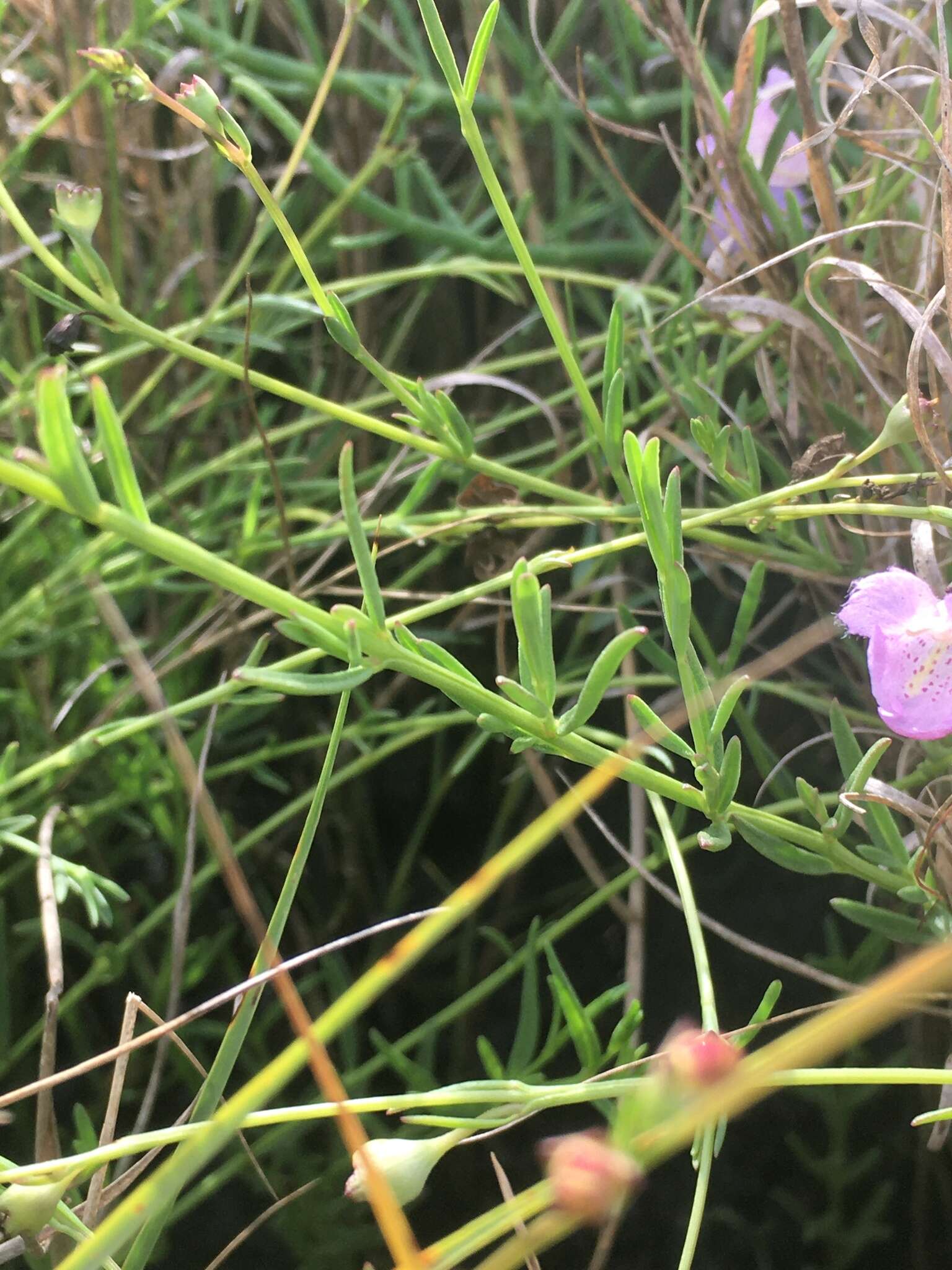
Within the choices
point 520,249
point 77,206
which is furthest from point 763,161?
point 77,206

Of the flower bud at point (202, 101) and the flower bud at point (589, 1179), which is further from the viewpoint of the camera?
the flower bud at point (202, 101)

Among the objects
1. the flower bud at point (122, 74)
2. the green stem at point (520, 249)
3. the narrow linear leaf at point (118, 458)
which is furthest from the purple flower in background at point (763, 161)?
the narrow linear leaf at point (118, 458)

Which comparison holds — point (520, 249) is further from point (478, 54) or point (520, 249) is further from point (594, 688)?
point (594, 688)

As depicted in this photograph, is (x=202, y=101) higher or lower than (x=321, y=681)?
higher

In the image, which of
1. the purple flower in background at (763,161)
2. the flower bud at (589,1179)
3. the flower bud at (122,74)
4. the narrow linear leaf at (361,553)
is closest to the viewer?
the flower bud at (589,1179)

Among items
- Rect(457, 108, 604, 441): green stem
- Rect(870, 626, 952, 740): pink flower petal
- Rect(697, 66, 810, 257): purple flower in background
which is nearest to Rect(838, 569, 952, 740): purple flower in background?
Rect(870, 626, 952, 740): pink flower petal

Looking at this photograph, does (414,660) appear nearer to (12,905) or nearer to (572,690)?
(572,690)

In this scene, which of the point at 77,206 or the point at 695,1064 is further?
the point at 77,206

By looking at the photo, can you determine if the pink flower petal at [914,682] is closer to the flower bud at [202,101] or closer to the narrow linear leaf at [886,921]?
the narrow linear leaf at [886,921]
